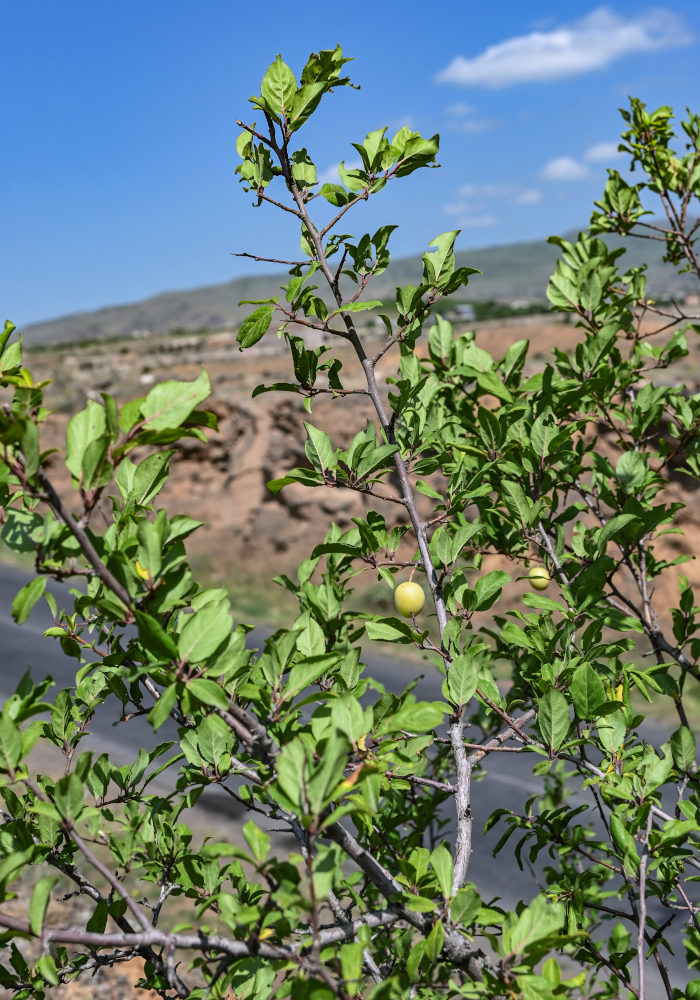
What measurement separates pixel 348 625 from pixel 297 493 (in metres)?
13.2

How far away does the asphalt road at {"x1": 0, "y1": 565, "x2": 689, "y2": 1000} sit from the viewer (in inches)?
244

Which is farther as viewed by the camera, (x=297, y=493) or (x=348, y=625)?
(x=297, y=493)

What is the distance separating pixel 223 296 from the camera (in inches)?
5906

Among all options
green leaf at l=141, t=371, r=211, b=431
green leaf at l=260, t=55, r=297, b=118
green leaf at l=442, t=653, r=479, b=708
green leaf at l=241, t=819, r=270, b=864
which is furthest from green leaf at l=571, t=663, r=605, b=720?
green leaf at l=260, t=55, r=297, b=118

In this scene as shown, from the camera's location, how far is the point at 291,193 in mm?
1786

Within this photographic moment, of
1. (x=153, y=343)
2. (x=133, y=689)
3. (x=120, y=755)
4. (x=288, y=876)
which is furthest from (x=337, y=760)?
(x=153, y=343)

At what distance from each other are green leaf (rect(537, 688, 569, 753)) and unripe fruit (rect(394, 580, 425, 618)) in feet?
1.54

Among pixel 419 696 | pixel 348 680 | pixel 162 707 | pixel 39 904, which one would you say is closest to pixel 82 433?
pixel 162 707

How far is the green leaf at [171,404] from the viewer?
1084 millimetres

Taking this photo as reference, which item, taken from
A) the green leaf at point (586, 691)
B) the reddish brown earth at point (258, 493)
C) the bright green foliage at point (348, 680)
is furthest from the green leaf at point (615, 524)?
the reddish brown earth at point (258, 493)

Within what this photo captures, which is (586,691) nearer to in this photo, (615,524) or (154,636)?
(615,524)

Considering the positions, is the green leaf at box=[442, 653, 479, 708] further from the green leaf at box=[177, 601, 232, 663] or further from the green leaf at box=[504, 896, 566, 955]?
the green leaf at box=[177, 601, 232, 663]

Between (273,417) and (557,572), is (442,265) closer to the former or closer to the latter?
(557,572)

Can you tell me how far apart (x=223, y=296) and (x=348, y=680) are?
15592 cm
